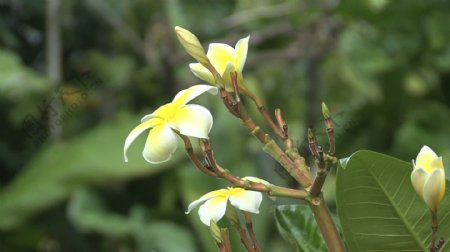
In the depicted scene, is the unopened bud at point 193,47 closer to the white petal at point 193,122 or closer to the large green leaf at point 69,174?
the white petal at point 193,122

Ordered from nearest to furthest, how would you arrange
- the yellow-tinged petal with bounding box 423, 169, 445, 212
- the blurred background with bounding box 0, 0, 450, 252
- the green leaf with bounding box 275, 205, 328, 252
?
the yellow-tinged petal with bounding box 423, 169, 445, 212 < the green leaf with bounding box 275, 205, 328, 252 < the blurred background with bounding box 0, 0, 450, 252

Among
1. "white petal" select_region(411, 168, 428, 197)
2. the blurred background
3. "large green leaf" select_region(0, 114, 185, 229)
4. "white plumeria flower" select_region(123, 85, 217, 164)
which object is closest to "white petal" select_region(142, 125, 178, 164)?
"white plumeria flower" select_region(123, 85, 217, 164)

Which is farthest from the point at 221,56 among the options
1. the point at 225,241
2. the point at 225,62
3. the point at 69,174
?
the point at 69,174

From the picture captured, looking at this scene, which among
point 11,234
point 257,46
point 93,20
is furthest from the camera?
point 93,20

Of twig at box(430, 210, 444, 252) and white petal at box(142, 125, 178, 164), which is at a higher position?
white petal at box(142, 125, 178, 164)

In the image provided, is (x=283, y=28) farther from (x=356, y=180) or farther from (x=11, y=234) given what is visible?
Result: (x=356, y=180)

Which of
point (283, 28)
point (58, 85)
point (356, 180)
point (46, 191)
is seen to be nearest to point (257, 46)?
point (283, 28)

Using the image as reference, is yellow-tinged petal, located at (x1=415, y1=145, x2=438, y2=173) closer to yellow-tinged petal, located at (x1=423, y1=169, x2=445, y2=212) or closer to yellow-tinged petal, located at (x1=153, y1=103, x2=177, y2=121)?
yellow-tinged petal, located at (x1=423, y1=169, x2=445, y2=212)
